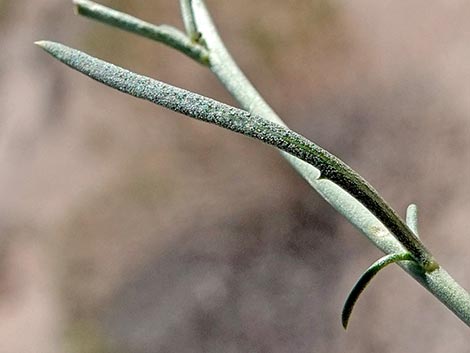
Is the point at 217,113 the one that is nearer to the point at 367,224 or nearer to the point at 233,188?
the point at 367,224

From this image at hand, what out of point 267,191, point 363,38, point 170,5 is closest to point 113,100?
point 170,5

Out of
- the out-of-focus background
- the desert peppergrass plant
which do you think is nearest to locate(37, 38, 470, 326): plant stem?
the desert peppergrass plant

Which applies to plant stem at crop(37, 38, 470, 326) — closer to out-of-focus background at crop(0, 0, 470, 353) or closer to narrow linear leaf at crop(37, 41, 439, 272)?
narrow linear leaf at crop(37, 41, 439, 272)

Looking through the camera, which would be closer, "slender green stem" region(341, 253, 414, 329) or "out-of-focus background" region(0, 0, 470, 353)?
"slender green stem" region(341, 253, 414, 329)

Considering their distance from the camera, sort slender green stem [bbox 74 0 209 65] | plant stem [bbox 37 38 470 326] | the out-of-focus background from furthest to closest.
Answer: the out-of-focus background → slender green stem [bbox 74 0 209 65] → plant stem [bbox 37 38 470 326]

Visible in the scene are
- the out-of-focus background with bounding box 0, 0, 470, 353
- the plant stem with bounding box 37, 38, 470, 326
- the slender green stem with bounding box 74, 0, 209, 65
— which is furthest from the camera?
the out-of-focus background with bounding box 0, 0, 470, 353

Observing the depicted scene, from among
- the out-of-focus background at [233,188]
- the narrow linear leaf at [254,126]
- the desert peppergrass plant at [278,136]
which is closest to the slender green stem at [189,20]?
the desert peppergrass plant at [278,136]

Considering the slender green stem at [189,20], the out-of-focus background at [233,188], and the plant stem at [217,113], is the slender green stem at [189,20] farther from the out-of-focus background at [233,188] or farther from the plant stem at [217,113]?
the out-of-focus background at [233,188]
